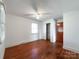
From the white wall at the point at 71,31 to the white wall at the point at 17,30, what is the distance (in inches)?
137

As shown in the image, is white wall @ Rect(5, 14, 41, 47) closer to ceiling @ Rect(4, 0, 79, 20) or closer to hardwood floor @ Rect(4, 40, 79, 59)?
hardwood floor @ Rect(4, 40, 79, 59)

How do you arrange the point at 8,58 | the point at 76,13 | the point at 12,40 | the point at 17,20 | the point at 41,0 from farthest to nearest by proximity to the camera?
the point at 17,20
the point at 12,40
the point at 76,13
the point at 8,58
the point at 41,0

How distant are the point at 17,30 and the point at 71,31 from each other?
3861 millimetres

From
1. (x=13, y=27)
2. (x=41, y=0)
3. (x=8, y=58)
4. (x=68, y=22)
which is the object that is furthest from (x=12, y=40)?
(x=68, y=22)

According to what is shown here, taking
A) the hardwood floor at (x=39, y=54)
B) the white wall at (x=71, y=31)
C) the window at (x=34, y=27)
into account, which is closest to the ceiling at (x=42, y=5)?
the white wall at (x=71, y=31)

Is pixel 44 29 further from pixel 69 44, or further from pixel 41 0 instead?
pixel 41 0

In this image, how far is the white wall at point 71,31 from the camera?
3.81 m

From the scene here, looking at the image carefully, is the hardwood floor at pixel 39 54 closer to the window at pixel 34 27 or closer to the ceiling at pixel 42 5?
the ceiling at pixel 42 5

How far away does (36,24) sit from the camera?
810 centimetres

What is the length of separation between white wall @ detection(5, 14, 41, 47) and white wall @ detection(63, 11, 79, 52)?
349cm

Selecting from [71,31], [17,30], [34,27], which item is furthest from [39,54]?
[34,27]

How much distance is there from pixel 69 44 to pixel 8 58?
3399 mm

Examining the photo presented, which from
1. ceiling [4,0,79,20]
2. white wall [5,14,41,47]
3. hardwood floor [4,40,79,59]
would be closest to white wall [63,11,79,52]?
hardwood floor [4,40,79,59]

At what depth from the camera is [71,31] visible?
407 cm
